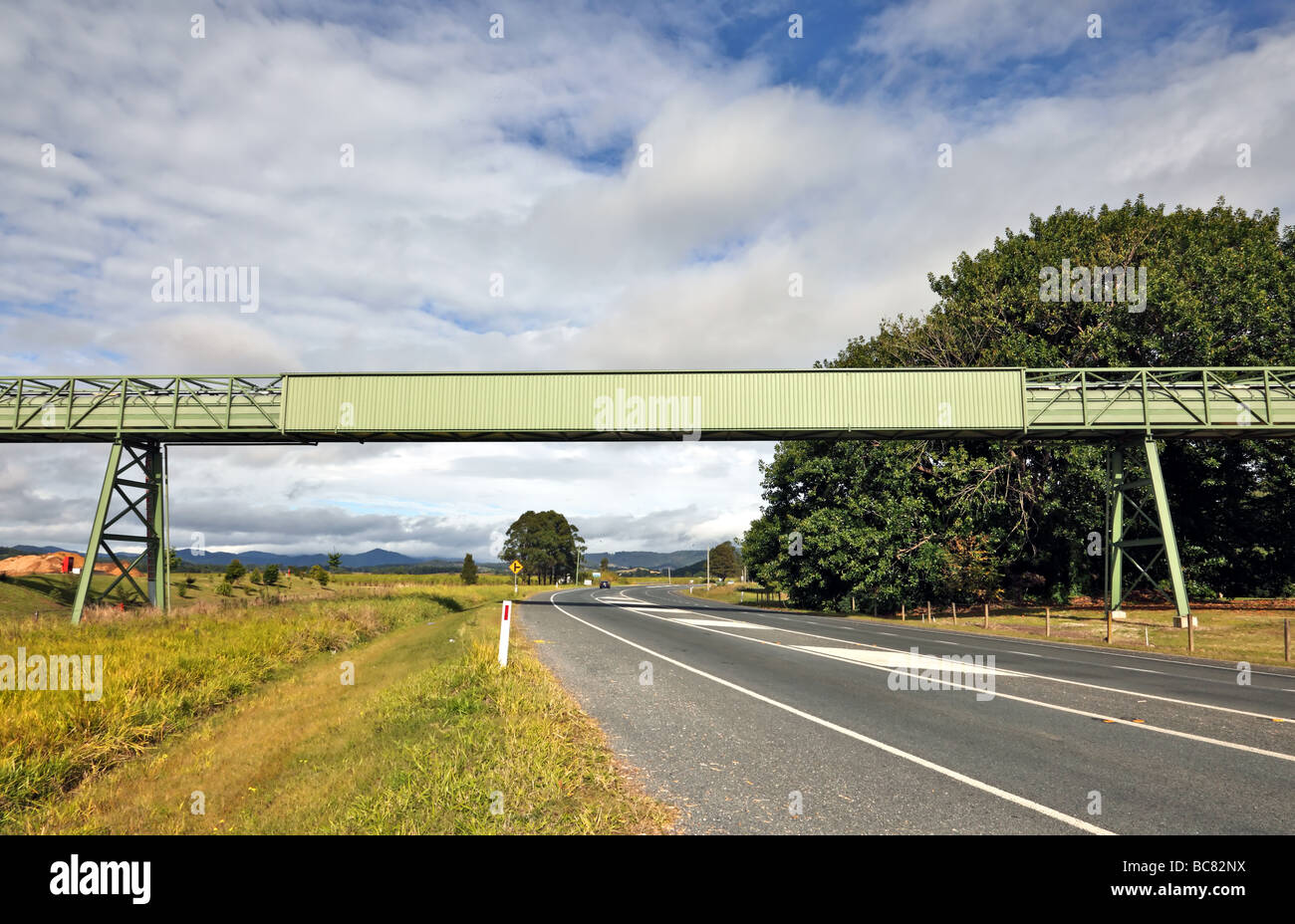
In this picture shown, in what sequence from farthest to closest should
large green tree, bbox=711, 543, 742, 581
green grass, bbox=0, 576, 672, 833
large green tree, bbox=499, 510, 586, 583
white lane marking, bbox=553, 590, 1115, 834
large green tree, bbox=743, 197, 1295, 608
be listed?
1. large green tree, bbox=711, 543, 742, 581
2. large green tree, bbox=499, 510, 586, 583
3. large green tree, bbox=743, 197, 1295, 608
4. green grass, bbox=0, 576, 672, 833
5. white lane marking, bbox=553, 590, 1115, 834

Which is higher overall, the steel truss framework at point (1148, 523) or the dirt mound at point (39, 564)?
A: the steel truss framework at point (1148, 523)

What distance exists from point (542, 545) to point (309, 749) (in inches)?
5139

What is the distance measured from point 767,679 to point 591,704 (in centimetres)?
362

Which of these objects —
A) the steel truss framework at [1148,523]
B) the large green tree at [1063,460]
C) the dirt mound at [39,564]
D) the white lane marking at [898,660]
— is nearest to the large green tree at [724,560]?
the large green tree at [1063,460]

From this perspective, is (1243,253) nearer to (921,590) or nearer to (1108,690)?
(921,590)

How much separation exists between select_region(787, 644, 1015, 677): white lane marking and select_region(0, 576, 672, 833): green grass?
6.91 meters

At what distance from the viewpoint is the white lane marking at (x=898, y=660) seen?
41.6 ft

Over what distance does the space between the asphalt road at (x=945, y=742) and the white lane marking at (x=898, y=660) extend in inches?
4.1

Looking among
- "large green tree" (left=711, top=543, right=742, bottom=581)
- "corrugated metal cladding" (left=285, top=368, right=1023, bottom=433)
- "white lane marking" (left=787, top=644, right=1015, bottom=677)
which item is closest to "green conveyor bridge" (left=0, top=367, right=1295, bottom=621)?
"corrugated metal cladding" (left=285, top=368, right=1023, bottom=433)

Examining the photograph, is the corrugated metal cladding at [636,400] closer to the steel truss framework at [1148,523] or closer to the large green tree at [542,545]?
the steel truss framework at [1148,523]

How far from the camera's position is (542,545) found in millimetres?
137500

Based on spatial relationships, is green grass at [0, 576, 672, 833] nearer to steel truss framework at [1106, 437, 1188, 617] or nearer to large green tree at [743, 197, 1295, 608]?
steel truss framework at [1106, 437, 1188, 617]

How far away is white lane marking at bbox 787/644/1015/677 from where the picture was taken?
12672 millimetres
